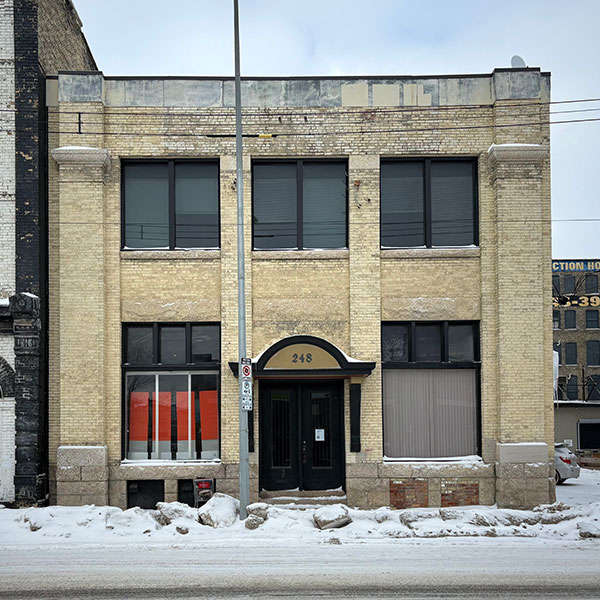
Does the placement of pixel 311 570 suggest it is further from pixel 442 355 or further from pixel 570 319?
pixel 570 319

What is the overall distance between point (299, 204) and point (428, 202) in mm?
2869

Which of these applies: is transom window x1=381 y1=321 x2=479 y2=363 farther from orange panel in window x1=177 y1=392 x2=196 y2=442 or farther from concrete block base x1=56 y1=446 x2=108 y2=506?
concrete block base x1=56 y1=446 x2=108 y2=506

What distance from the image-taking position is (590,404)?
40.7m

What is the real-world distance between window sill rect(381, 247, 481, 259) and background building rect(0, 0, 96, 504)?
756 centimetres

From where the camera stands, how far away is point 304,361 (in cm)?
1455

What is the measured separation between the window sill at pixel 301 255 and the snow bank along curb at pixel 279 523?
5.19 m

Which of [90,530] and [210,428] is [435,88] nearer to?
[210,428]

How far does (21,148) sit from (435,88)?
9097 millimetres

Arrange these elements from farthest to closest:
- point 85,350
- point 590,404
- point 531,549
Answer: point 590,404 → point 85,350 → point 531,549

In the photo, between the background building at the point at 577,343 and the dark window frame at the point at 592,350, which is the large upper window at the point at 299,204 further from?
the dark window frame at the point at 592,350

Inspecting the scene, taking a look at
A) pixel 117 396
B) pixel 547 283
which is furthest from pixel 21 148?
pixel 547 283

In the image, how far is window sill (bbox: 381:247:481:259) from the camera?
1509 centimetres

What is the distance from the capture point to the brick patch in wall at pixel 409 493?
14648 millimetres

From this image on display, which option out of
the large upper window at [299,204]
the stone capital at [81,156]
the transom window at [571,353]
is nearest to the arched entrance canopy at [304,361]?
the large upper window at [299,204]
